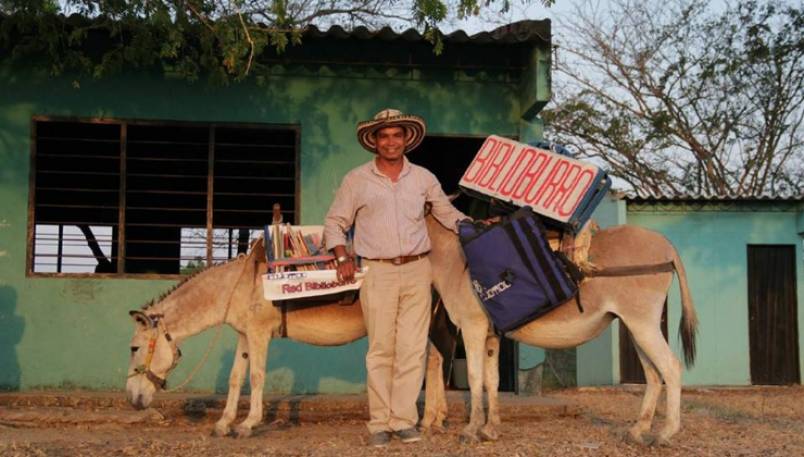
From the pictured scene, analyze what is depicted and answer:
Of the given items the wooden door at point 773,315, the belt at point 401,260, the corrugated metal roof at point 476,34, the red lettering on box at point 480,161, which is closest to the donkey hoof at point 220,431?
the belt at point 401,260

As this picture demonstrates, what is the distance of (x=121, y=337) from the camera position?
9273 mm

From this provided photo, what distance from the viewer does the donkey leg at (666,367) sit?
19.7ft

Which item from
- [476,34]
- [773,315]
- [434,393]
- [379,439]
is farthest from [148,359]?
[773,315]

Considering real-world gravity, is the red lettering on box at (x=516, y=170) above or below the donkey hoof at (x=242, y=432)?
above

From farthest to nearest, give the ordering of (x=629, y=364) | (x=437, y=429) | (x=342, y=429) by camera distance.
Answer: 1. (x=629, y=364)
2. (x=342, y=429)
3. (x=437, y=429)

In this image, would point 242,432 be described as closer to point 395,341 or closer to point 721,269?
point 395,341

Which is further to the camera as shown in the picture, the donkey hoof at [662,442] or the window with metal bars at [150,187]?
the window with metal bars at [150,187]

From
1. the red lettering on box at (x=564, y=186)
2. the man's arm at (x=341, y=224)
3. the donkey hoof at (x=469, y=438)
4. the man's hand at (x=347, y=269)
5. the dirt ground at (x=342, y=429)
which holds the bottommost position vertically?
the dirt ground at (x=342, y=429)

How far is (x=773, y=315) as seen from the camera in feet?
44.7

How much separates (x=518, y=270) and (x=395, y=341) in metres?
1.02

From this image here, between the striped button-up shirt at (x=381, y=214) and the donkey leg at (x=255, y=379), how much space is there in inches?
46.6

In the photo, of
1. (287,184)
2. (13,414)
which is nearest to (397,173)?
(13,414)

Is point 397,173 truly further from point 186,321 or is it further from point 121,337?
point 121,337

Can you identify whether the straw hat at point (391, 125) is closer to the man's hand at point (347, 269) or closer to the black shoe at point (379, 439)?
the man's hand at point (347, 269)
